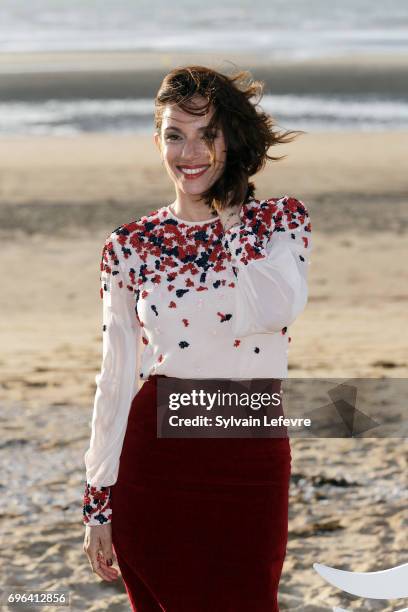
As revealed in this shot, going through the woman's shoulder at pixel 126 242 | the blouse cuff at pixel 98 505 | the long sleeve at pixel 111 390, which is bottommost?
the blouse cuff at pixel 98 505

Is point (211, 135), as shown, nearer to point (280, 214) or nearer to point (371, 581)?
point (280, 214)

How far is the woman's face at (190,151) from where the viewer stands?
2807 millimetres

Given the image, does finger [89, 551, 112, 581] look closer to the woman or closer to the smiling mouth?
the woman

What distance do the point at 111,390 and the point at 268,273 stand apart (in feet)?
1.79

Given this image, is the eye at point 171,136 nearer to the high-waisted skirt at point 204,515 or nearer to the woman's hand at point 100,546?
the high-waisted skirt at point 204,515

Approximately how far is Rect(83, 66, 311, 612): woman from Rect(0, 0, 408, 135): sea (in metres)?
5.21

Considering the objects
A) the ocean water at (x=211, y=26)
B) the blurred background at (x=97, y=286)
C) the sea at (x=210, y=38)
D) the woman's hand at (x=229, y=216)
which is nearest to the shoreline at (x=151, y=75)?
the blurred background at (x=97, y=286)

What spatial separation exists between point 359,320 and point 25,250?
17.3 ft

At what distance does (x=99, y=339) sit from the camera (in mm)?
10305

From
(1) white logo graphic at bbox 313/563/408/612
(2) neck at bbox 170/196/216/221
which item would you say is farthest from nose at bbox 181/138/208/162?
(1) white logo graphic at bbox 313/563/408/612

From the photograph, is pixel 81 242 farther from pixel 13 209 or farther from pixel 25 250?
pixel 13 209

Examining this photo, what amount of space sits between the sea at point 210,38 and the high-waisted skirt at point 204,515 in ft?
17.7

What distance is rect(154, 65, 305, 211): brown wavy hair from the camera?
278cm

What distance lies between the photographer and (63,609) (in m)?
4.97
